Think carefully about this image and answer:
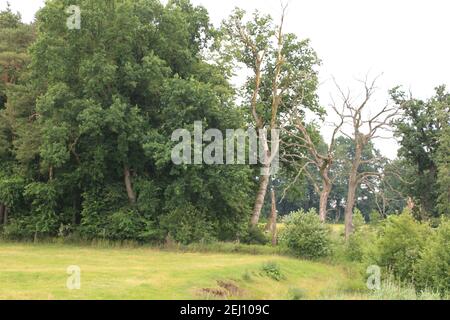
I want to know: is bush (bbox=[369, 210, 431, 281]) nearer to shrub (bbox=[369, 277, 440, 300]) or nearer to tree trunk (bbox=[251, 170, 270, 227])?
shrub (bbox=[369, 277, 440, 300])

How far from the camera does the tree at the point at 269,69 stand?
1617 inches

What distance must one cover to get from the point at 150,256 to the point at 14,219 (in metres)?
12.2

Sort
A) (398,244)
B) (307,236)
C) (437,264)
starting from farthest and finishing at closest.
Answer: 1. (307,236)
2. (398,244)
3. (437,264)

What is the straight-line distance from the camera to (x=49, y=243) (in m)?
32.3

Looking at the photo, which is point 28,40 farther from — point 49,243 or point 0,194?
point 49,243

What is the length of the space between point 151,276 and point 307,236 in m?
14.4

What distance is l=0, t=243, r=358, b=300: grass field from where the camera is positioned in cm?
1559

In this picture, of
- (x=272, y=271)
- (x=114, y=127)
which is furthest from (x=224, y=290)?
(x=114, y=127)

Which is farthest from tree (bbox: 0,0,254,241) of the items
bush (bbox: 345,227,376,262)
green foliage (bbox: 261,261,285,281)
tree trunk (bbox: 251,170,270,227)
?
green foliage (bbox: 261,261,285,281)

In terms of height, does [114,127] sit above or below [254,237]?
above

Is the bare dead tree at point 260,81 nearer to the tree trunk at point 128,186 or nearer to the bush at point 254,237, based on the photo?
the bush at point 254,237

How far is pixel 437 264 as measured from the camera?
66.6 ft

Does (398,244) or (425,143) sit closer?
(398,244)

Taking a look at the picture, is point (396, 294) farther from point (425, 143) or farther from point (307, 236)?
point (425, 143)
